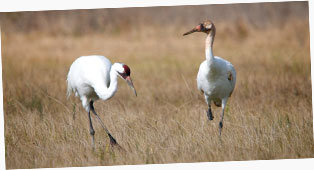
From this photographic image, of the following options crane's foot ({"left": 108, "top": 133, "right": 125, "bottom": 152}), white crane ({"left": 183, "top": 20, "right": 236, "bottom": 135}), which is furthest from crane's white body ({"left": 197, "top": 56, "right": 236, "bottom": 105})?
crane's foot ({"left": 108, "top": 133, "right": 125, "bottom": 152})

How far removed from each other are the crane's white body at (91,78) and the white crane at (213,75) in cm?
115

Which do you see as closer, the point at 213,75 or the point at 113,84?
the point at 113,84

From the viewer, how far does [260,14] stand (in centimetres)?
1555

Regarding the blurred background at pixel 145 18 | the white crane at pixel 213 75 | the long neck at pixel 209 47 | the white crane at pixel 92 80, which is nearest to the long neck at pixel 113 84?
the white crane at pixel 92 80

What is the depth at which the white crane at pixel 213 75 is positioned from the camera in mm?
6797

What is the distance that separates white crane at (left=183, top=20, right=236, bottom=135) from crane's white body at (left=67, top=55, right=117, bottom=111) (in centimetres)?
115

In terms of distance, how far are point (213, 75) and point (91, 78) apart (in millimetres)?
1506

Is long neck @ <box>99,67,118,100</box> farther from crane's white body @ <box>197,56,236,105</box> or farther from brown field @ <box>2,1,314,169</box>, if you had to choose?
crane's white body @ <box>197,56,236,105</box>

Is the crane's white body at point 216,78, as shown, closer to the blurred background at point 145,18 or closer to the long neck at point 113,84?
the long neck at point 113,84

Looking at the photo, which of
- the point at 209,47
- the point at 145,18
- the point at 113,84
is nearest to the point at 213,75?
the point at 209,47

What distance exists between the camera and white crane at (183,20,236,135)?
268 inches

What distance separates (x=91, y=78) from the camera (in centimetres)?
700

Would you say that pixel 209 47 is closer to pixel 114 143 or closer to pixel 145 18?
pixel 114 143

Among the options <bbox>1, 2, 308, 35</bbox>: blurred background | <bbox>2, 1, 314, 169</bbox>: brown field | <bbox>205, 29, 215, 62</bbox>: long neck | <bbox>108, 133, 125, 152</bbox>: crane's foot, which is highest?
<bbox>1, 2, 308, 35</bbox>: blurred background
